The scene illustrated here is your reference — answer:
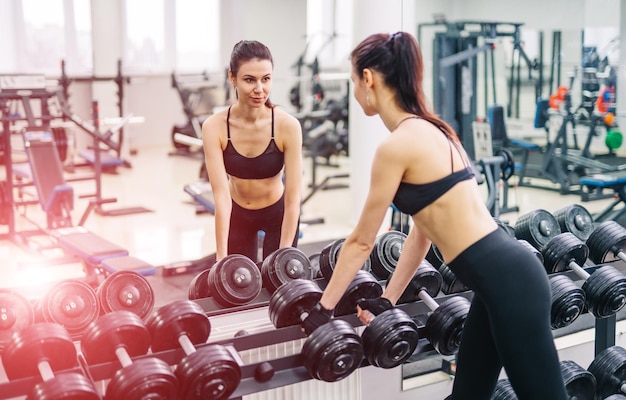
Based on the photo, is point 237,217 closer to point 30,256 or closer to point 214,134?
point 214,134

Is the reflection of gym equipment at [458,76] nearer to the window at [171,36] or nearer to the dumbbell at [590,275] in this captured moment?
the dumbbell at [590,275]

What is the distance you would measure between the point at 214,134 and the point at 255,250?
579 millimetres

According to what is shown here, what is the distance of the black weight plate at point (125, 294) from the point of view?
7.32ft

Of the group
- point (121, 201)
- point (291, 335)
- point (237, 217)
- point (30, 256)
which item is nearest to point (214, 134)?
point (237, 217)

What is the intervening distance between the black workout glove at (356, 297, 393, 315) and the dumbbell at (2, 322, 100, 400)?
80 cm

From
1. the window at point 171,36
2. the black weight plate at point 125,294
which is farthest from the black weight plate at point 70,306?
the window at point 171,36

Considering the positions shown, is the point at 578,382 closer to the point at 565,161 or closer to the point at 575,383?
the point at 575,383

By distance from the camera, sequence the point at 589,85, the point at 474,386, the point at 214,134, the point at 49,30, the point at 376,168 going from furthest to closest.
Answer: the point at 49,30
the point at 589,85
the point at 214,134
the point at 474,386
the point at 376,168


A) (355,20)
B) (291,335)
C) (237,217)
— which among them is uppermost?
(355,20)

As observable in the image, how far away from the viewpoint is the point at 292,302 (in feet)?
6.89

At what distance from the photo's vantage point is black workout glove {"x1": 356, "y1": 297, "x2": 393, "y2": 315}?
2146 millimetres

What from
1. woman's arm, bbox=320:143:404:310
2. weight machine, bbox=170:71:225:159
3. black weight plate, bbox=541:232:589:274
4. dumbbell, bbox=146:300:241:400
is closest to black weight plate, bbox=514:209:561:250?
black weight plate, bbox=541:232:589:274

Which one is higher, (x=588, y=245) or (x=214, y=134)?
(x=214, y=134)

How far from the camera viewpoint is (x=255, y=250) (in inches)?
117
